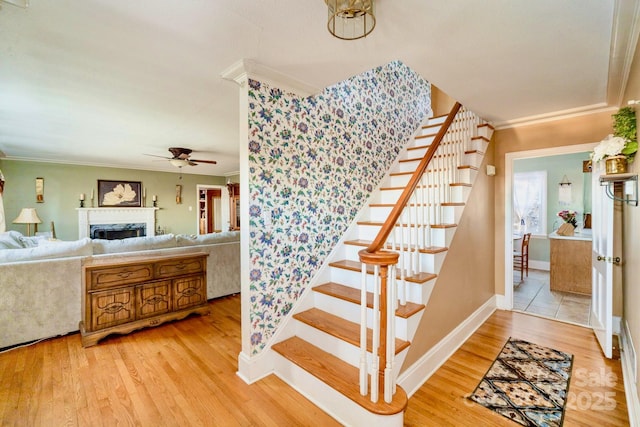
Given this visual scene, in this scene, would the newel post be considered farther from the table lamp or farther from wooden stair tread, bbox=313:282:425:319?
the table lamp

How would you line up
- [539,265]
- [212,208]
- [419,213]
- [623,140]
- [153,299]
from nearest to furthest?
[623,140] < [419,213] < [153,299] < [539,265] < [212,208]

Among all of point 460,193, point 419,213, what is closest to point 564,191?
point 460,193

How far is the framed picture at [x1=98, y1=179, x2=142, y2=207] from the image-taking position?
21.4 feet

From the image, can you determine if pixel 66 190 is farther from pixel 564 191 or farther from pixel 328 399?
pixel 564 191

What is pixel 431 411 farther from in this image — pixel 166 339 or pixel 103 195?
pixel 103 195

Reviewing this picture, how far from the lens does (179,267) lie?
3225 mm

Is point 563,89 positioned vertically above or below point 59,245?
above

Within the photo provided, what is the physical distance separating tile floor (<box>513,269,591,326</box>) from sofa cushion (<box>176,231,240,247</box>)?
157 inches

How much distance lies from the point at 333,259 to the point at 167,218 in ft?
20.9

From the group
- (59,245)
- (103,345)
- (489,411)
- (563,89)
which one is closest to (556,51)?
(563,89)

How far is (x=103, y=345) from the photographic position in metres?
2.69

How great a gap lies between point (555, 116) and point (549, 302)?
2451 millimetres

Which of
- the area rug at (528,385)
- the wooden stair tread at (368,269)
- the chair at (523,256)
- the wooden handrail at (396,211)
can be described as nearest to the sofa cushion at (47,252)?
the wooden stair tread at (368,269)

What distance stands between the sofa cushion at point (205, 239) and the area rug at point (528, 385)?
3369 mm
